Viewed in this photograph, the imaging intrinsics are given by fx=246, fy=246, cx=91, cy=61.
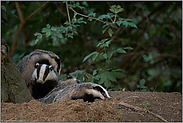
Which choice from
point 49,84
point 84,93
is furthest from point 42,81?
point 84,93

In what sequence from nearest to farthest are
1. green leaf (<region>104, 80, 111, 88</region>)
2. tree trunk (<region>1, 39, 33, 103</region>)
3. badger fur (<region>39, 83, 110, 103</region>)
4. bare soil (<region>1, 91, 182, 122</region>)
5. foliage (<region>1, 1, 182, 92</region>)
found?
bare soil (<region>1, 91, 182, 122</region>)
tree trunk (<region>1, 39, 33, 103</region>)
badger fur (<region>39, 83, 110, 103</region>)
green leaf (<region>104, 80, 111, 88</region>)
foliage (<region>1, 1, 182, 92</region>)

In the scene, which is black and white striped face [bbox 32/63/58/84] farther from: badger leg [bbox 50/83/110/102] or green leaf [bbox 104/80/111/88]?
green leaf [bbox 104/80/111/88]

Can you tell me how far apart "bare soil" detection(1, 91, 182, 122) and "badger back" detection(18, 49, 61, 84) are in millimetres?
1438

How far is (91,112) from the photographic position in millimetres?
2213

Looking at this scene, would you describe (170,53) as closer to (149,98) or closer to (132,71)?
(132,71)

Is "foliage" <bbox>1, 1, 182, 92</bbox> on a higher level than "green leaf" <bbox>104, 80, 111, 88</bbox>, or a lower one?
higher

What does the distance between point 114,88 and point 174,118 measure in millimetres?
2127

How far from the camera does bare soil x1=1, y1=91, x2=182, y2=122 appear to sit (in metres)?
2.08

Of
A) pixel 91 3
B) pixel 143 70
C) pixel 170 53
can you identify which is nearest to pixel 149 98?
pixel 91 3

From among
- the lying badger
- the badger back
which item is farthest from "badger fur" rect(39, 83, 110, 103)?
the badger back

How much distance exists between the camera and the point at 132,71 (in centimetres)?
747

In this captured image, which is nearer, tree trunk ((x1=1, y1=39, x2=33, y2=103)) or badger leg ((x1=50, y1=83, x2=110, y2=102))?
tree trunk ((x1=1, y1=39, x2=33, y2=103))

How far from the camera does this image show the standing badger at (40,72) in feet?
11.8

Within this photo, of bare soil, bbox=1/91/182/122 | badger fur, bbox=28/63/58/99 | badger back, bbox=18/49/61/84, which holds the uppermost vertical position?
badger back, bbox=18/49/61/84
